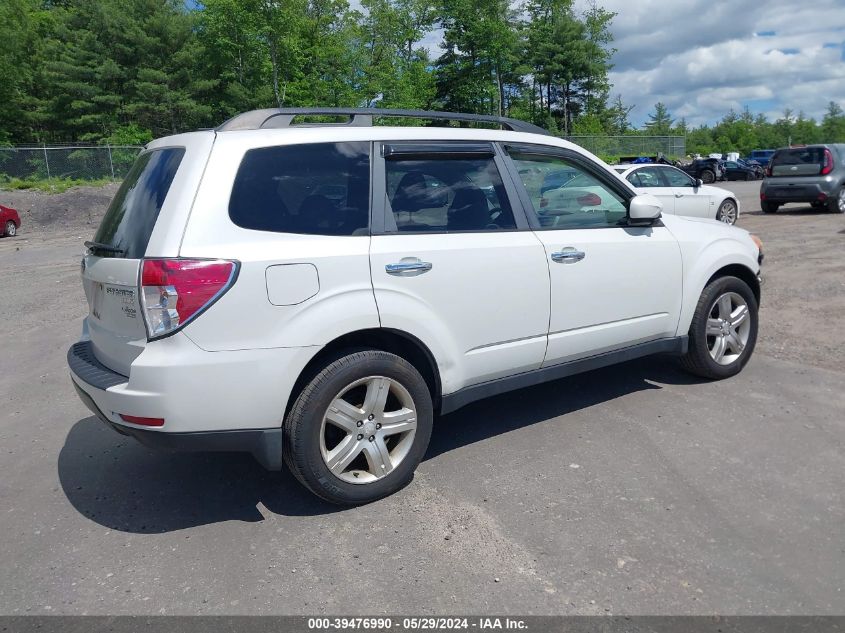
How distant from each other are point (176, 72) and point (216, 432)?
44718 mm

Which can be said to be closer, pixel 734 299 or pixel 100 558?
pixel 100 558

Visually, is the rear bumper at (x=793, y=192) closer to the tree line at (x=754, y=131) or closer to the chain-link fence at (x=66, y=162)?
the chain-link fence at (x=66, y=162)

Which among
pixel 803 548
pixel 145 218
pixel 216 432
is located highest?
pixel 145 218

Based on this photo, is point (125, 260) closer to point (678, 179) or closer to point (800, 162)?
point (678, 179)

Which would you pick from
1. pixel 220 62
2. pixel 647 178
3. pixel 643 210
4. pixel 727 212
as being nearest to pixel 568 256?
pixel 643 210

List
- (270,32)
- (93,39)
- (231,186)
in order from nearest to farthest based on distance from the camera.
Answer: (231,186), (270,32), (93,39)


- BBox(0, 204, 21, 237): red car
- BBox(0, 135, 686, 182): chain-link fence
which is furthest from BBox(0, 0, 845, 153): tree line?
BBox(0, 204, 21, 237): red car

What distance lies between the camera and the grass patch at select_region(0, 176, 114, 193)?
29125mm

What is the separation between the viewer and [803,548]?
3.09m

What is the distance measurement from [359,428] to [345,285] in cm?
74

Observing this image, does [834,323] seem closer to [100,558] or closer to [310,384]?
[310,384]

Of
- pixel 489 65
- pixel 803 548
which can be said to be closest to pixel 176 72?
pixel 489 65

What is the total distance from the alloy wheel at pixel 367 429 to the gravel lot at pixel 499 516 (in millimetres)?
222

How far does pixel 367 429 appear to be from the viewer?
141 inches
